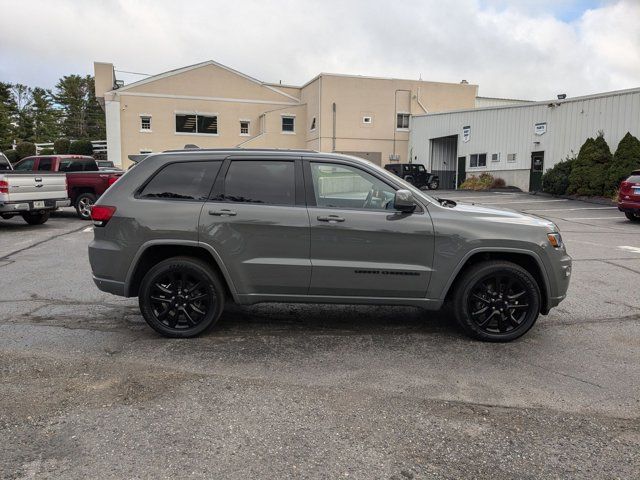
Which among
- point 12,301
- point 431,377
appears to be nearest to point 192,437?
point 431,377

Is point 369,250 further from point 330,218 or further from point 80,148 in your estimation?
point 80,148

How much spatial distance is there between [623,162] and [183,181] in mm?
22179

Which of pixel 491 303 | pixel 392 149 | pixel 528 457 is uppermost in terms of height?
pixel 392 149

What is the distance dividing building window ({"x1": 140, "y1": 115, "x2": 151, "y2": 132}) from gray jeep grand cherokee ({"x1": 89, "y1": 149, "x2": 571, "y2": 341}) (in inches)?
1453

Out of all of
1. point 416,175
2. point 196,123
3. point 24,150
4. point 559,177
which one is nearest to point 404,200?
point 559,177

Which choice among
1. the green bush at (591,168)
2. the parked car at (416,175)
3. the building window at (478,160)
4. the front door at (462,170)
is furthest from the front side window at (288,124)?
the green bush at (591,168)

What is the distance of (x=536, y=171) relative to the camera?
28.5 metres

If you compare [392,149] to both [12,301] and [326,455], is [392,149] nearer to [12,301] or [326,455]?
[12,301]

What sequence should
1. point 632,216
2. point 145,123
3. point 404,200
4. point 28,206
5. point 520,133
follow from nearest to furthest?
point 404,200, point 28,206, point 632,216, point 520,133, point 145,123

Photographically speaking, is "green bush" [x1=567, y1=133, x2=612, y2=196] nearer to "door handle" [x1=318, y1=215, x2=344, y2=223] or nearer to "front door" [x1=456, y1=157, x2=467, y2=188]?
"front door" [x1=456, y1=157, x2=467, y2=188]

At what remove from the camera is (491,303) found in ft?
16.5

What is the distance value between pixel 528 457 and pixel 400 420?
2.69 feet

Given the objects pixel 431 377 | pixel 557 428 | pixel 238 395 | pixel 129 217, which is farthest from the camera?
pixel 129 217

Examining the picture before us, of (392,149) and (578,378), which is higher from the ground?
(392,149)
